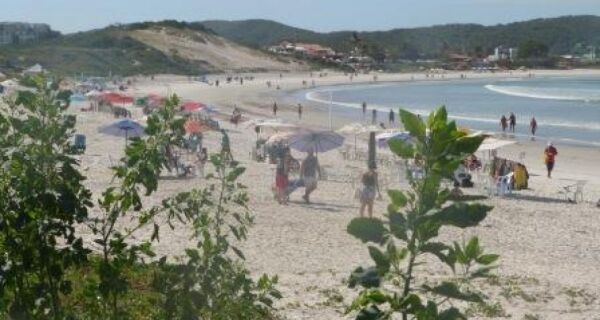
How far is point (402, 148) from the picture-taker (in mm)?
2254

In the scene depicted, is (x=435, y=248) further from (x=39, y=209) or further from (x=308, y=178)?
(x=308, y=178)

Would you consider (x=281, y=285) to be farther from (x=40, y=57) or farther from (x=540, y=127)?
(x=40, y=57)

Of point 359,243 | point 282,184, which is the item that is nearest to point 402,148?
point 359,243

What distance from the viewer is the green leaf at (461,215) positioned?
86.0 inches

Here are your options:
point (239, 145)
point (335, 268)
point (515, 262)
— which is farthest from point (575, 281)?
point (239, 145)

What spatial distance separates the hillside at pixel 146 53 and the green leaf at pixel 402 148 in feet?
266

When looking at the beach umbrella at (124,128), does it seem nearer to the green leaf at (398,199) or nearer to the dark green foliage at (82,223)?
the dark green foliage at (82,223)

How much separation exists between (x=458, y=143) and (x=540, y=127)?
37.2 metres

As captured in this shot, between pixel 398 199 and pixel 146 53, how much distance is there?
346 ft

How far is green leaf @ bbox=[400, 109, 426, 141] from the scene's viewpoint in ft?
7.11

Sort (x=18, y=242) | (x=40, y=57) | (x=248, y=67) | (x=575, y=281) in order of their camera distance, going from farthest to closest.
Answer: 1. (x=248, y=67)
2. (x=40, y=57)
3. (x=575, y=281)
4. (x=18, y=242)

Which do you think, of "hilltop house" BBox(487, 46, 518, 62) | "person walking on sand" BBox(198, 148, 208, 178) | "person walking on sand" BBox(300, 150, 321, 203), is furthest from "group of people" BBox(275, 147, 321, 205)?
"hilltop house" BBox(487, 46, 518, 62)

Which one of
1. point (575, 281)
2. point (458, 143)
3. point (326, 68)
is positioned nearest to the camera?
point (458, 143)

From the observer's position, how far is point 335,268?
10125 mm
